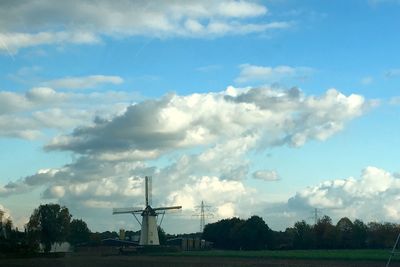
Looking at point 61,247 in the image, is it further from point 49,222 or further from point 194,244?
point 194,244

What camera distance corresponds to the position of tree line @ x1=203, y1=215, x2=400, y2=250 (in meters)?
166

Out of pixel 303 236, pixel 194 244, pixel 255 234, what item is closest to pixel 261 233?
pixel 255 234

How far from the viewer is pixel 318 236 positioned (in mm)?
170625

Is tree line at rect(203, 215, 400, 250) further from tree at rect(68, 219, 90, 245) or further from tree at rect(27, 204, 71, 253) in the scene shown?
tree at rect(27, 204, 71, 253)

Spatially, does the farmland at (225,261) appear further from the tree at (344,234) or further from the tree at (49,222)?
the tree at (344,234)

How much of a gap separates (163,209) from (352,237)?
51236 mm

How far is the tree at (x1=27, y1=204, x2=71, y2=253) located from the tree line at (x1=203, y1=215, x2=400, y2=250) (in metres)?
47.8

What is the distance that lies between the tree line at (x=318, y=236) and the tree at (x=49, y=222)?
157 feet

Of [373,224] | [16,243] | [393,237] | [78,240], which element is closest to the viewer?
[16,243]

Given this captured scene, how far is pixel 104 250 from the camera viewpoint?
15500 centimetres

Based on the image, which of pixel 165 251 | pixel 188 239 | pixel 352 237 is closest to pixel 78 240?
pixel 188 239

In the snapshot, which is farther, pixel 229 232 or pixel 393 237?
pixel 229 232

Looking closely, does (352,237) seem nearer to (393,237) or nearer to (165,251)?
(393,237)

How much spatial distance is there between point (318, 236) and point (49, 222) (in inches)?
2686
